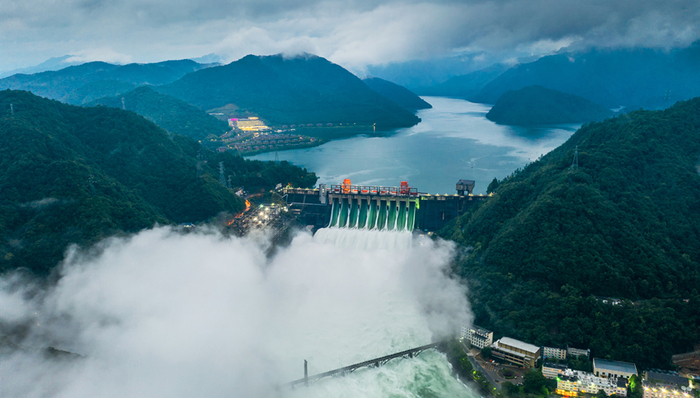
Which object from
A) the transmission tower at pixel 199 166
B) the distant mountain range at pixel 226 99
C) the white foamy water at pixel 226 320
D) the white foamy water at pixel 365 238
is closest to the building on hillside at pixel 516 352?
the white foamy water at pixel 226 320

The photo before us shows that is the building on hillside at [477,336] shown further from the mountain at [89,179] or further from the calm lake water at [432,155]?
the calm lake water at [432,155]

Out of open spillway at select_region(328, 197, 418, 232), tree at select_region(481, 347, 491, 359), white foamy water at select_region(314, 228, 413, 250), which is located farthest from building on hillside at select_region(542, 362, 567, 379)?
open spillway at select_region(328, 197, 418, 232)

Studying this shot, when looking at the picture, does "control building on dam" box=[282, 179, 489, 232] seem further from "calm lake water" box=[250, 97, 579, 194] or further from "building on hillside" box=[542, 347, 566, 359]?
"building on hillside" box=[542, 347, 566, 359]

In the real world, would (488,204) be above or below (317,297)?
above

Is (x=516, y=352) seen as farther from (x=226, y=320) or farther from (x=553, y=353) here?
(x=226, y=320)

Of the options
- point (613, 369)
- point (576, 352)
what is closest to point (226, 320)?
point (576, 352)

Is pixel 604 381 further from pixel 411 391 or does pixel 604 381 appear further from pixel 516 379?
pixel 411 391

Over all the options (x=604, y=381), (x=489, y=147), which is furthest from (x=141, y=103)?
(x=604, y=381)
